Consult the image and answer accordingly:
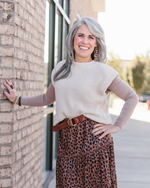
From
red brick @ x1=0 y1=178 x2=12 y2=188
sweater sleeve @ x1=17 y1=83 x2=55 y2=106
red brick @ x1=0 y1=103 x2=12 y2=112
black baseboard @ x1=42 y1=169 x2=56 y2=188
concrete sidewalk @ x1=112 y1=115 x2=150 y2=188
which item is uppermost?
sweater sleeve @ x1=17 y1=83 x2=55 y2=106

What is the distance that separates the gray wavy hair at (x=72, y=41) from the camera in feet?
6.86

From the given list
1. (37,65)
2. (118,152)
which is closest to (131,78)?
(118,152)

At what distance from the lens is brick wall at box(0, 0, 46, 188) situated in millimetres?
2178

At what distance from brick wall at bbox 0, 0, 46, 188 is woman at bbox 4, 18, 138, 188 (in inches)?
9.3

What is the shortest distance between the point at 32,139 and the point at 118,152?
3763mm

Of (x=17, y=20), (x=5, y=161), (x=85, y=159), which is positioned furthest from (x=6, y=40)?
(x=85, y=159)

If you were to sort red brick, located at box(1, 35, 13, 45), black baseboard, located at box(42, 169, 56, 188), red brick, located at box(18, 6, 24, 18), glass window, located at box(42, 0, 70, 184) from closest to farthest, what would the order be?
red brick, located at box(1, 35, 13, 45) < red brick, located at box(18, 6, 24, 18) < black baseboard, located at box(42, 169, 56, 188) < glass window, located at box(42, 0, 70, 184)

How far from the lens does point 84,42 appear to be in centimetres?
211

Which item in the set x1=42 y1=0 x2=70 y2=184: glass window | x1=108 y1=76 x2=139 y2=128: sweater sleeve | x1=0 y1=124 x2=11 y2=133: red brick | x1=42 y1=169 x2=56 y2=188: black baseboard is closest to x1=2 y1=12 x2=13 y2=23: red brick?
x1=0 y1=124 x2=11 y2=133: red brick

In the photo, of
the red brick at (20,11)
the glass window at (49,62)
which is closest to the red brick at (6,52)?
the red brick at (20,11)

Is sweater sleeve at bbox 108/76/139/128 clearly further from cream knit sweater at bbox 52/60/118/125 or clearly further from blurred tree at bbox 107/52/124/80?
blurred tree at bbox 107/52/124/80

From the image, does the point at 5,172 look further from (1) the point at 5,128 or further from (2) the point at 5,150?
(1) the point at 5,128

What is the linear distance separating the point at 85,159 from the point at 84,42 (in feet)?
2.95

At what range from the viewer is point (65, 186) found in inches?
85.6
